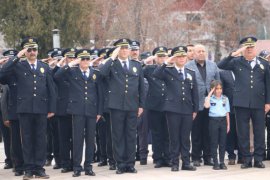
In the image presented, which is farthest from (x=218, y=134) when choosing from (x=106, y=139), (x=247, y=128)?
(x=106, y=139)

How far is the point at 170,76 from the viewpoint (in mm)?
12898

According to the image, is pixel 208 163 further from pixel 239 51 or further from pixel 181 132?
pixel 239 51

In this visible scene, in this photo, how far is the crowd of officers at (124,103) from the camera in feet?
40.4

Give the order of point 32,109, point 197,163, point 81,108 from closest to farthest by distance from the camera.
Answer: point 32,109, point 81,108, point 197,163

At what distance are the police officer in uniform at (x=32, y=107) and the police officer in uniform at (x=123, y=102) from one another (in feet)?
3.50

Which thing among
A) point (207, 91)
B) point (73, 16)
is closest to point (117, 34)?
point (73, 16)

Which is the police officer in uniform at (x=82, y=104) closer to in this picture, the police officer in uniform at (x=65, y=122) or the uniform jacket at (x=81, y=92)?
the uniform jacket at (x=81, y=92)

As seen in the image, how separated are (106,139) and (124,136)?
952 millimetres

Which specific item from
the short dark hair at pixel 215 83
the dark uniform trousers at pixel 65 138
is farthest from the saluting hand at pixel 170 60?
the dark uniform trousers at pixel 65 138

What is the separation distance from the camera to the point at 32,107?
12.1 metres

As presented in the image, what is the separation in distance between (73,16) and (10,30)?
227cm

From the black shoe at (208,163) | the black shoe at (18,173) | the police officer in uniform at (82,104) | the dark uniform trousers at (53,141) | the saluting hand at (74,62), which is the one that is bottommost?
the black shoe at (18,173)

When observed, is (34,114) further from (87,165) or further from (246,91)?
(246,91)

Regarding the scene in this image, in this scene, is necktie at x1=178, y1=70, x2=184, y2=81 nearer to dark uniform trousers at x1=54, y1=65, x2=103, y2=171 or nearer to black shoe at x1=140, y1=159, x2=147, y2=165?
dark uniform trousers at x1=54, y1=65, x2=103, y2=171
